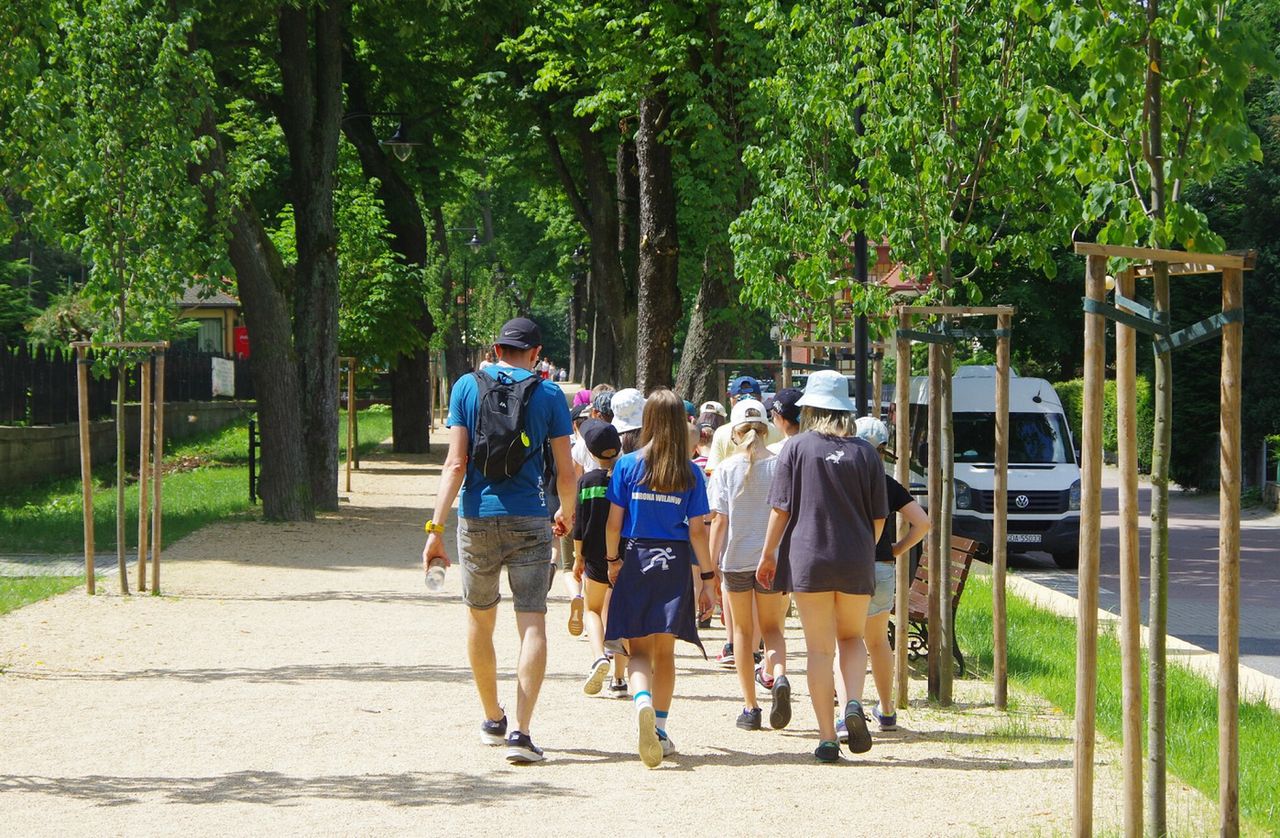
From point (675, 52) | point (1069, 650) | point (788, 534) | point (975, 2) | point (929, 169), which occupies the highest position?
point (675, 52)

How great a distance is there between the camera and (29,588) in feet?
48.0

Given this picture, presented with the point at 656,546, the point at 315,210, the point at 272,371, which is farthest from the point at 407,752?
the point at 315,210

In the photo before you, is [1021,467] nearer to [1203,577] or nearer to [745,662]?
[1203,577]

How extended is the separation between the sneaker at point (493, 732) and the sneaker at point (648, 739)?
0.84 meters

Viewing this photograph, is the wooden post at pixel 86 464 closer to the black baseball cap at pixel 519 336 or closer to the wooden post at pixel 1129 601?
the black baseball cap at pixel 519 336

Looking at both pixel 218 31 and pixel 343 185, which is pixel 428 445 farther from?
pixel 218 31

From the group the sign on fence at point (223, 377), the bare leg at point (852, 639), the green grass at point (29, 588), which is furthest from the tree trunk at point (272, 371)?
the sign on fence at point (223, 377)

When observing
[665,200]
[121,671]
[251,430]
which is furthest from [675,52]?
[121,671]

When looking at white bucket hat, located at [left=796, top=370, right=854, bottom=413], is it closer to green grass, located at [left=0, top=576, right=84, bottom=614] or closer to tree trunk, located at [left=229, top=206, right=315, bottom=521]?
green grass, located at [left=0, top=576, right=84, bottom=614]

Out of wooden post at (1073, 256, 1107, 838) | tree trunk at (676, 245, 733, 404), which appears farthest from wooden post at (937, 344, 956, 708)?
tree trunk at (676, 245, 733, 404)

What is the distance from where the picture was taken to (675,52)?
69.0ft

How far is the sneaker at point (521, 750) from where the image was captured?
746 cm

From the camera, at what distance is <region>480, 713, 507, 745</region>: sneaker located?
7895 mm

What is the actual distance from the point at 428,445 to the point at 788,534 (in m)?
30.3
